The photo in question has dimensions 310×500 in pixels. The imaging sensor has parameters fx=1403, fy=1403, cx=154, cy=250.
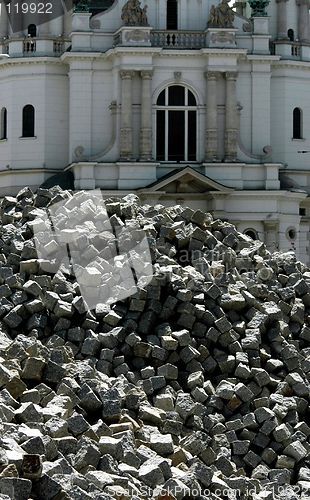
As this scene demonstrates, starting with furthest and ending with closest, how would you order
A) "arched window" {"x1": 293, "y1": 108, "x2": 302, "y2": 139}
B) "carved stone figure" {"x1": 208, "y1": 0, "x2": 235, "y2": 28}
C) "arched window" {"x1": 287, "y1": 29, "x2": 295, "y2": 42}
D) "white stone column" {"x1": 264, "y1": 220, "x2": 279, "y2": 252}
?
"arched window" {"x1": 287, "y1": 29, "x2": 295, "y2": 42}, "arched window" {"x1": 293, "y1": 108, "x2": 302, "y2": 139}, "carved stone figure" {"x1": 208, "y1": 0, "x2": 235, "y2": 28}, "white stone column" {"x1": 264, "y1": 220, "x2": 279, "y2": 252}

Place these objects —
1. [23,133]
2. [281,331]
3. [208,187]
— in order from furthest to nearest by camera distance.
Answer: [23,133] < [208,187] < [281,331]

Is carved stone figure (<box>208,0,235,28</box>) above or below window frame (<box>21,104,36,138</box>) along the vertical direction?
above

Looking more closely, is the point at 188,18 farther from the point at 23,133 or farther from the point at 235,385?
the point at 235,385

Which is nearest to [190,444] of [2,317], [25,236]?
[2,317]

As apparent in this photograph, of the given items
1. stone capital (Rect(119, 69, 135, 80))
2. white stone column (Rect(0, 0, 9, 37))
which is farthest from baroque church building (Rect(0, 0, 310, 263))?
white stone column (Rect(0, 0, 9, 37))

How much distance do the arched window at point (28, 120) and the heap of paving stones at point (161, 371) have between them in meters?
32.7

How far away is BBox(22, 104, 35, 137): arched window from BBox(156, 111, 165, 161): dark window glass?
18.1 feet

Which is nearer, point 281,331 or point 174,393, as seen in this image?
point 174,393

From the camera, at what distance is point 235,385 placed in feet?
59.8

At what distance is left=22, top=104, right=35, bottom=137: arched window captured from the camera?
5497 centimetres

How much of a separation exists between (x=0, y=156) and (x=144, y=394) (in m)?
38.9

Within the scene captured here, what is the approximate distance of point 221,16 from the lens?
52469 millimetres

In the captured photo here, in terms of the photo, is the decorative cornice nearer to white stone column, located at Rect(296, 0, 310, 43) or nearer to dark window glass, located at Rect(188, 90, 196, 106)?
dark window glass, located at Rect(188, 90, 196, 106)

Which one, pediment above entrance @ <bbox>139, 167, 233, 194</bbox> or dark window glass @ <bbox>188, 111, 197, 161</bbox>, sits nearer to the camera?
pediment above entrance @ <bbox>139, 167, 233, 194</bbox>
